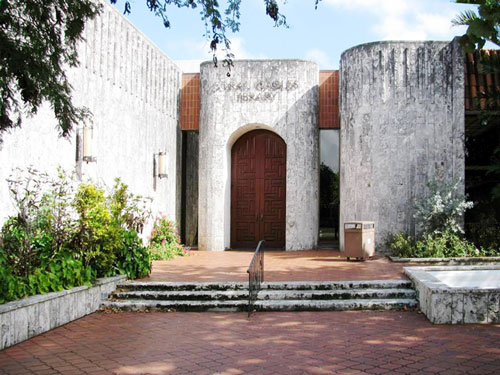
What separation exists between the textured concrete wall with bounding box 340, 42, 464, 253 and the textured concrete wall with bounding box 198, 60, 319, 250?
149 cm

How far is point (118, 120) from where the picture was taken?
11.6 metres

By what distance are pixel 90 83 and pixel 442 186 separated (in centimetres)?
837

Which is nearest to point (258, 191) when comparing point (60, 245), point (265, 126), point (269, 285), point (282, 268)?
point (265, 126)

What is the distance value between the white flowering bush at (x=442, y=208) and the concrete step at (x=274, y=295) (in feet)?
14.7

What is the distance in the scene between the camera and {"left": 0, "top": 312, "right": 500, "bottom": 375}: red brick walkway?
5074 mm

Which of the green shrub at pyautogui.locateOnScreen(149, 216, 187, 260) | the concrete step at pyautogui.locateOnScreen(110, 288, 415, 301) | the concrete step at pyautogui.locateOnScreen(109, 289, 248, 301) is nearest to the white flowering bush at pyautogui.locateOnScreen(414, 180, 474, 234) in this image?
the concrete step at pyautogui.locateOnScreen(110, 288, 415, 301)

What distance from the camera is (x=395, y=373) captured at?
16.0ft

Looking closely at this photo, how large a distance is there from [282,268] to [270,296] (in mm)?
2554

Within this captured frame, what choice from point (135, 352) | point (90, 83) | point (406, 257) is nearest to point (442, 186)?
point (406, 257)

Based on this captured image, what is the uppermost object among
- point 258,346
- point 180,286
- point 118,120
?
point 118,120

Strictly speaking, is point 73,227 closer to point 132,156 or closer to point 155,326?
point 155,326

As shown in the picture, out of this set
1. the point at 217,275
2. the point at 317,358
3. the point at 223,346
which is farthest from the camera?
the point at 217,275

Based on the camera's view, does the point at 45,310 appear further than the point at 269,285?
No

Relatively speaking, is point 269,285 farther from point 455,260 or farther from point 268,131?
point 268,131
